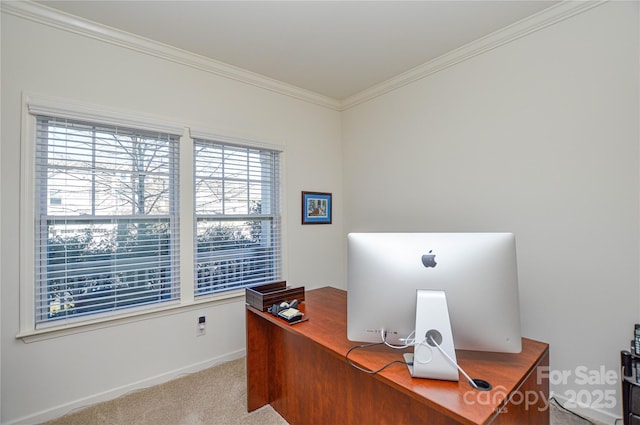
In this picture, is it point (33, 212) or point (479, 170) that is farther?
point (479, 170)

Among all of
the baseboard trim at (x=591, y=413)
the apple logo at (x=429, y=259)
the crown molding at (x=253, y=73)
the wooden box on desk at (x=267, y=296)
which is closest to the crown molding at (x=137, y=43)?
the crown molding at (x=253, y=73)

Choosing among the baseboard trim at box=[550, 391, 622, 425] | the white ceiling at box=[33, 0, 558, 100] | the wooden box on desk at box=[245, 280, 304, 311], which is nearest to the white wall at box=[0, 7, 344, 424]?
the white ceiling at box=[33, 0, 558, 100]

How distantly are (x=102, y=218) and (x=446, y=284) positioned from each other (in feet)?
7.90

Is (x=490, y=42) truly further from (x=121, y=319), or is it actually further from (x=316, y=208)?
(x=121, y=319)

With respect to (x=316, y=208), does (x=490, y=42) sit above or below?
above

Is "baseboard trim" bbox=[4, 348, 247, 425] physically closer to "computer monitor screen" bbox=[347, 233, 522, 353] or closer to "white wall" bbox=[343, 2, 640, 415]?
"computer monitor screen" bbox=[347, 233, 522, 353]

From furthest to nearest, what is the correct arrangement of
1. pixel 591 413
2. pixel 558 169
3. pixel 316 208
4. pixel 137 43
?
pixel 316 208, pixel 137 43, pixel 558 169, pixel 591 413

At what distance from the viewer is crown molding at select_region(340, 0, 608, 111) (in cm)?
199

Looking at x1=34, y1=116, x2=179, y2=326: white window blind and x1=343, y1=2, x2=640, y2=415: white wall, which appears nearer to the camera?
x1=343, y1=2, x2=640, y2=415: white wall

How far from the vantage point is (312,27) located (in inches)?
88.9

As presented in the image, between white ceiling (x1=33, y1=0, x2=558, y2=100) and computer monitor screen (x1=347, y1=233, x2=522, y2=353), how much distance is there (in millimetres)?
1818

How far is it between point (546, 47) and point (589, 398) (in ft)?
8.13

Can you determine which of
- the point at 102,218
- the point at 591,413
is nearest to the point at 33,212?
the point at 102,218

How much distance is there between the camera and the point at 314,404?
5.45 feet
